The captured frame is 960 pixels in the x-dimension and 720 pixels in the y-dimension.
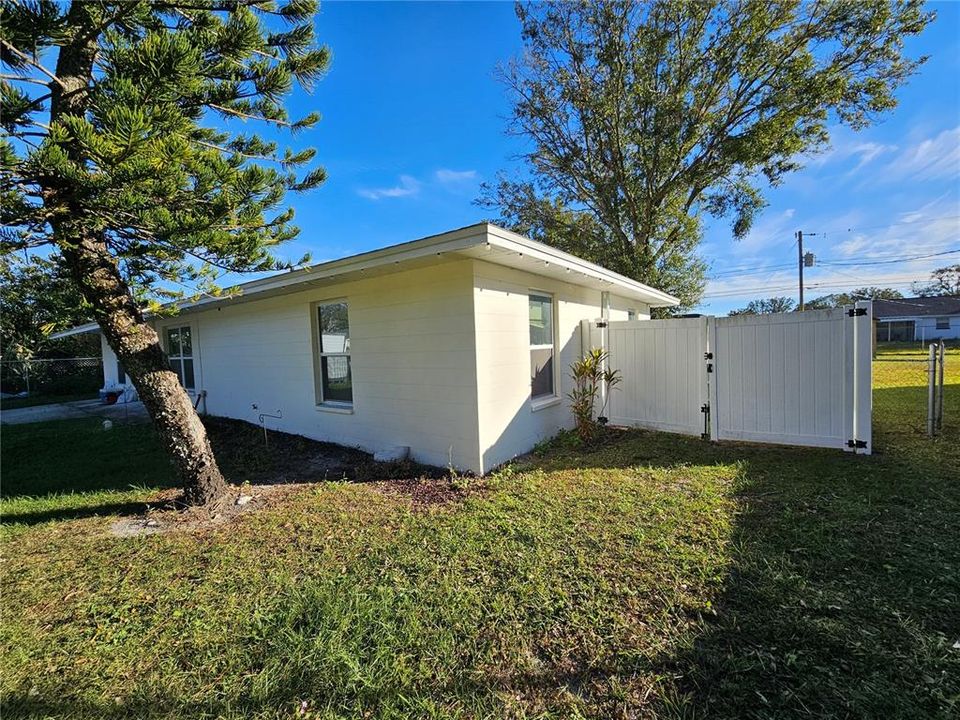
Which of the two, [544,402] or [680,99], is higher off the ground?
[680,99]

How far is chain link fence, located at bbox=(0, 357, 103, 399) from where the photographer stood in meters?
16.2

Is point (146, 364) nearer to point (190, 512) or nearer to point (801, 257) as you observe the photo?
point (190, 512)

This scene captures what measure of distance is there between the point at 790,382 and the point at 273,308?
811 cm

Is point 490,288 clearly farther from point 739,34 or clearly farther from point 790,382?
point 739,34

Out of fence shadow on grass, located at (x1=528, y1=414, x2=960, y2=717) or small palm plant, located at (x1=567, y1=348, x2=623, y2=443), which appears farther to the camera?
small palm plant, located at (x1=567, y1=348, x2=623, y2=443)

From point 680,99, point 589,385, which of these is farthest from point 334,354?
point 680,99

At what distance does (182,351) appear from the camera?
1020 cm

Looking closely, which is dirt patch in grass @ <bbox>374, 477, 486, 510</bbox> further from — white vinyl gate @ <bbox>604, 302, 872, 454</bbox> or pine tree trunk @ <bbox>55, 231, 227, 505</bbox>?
white vinyl gate @ <bbox>604, 302, 872, 454</bbox>

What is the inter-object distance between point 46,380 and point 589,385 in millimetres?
22462

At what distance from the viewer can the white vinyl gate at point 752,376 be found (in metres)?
4.84

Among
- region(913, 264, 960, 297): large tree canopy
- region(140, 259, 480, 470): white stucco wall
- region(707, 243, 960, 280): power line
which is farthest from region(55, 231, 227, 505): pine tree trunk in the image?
region(913, 264, 960, 297): large tree canopy

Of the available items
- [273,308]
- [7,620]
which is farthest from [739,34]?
[7,620]

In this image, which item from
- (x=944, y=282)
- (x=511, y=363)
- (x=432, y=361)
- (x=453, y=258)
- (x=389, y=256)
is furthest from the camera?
(x=944, y=282)

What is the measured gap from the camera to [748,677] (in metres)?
1.80
